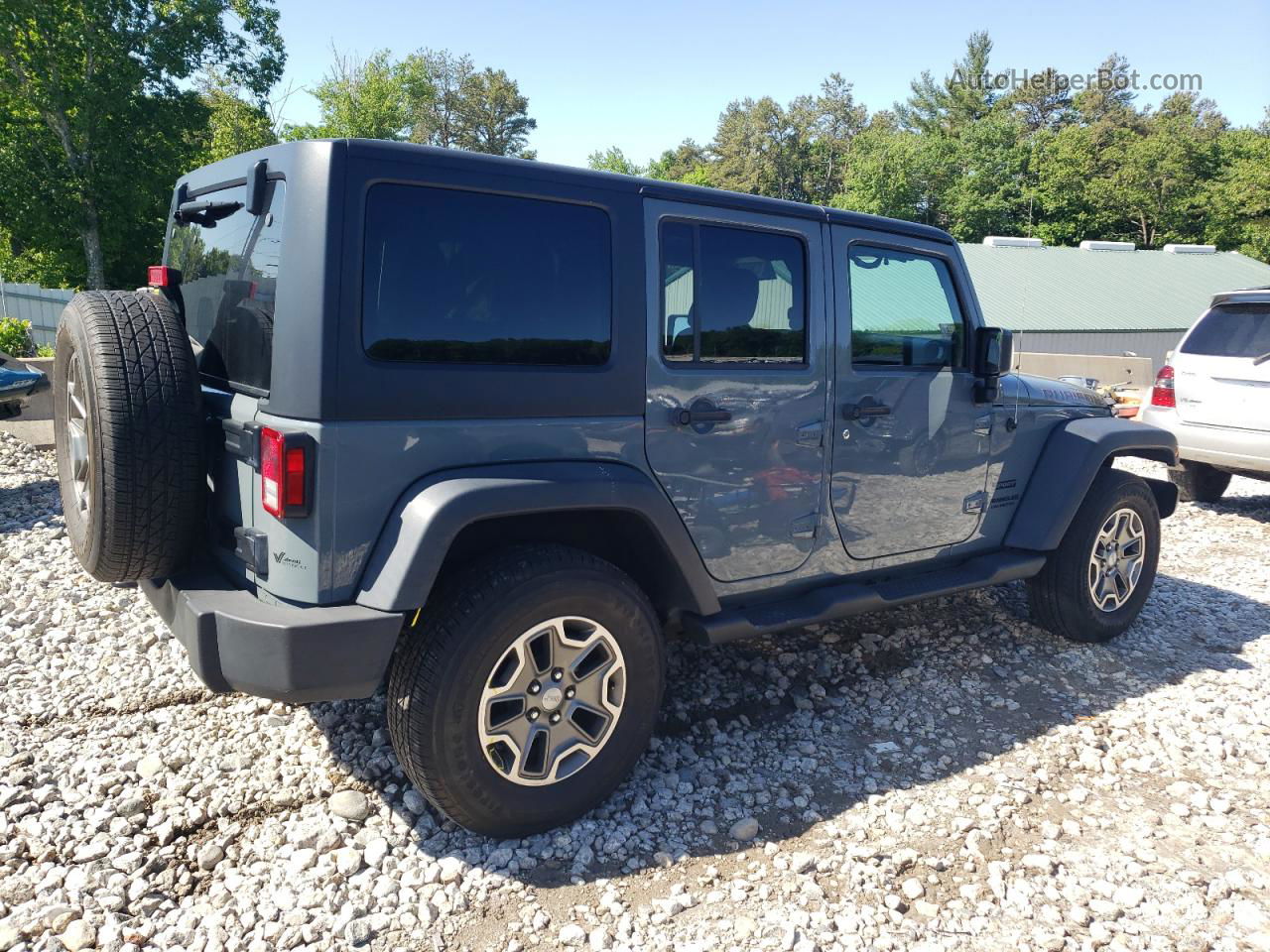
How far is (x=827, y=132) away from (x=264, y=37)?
6700 cm

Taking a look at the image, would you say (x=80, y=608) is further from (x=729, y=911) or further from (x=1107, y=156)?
(x=1107, y=156)

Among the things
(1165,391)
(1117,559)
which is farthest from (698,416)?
(1165,391)

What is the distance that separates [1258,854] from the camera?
2957 millimetres

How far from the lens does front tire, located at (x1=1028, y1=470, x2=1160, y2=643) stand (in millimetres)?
4473

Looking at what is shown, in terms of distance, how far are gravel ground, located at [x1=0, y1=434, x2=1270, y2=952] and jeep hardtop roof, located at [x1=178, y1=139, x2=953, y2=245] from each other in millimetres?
2085

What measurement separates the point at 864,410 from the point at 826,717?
1.35 meters

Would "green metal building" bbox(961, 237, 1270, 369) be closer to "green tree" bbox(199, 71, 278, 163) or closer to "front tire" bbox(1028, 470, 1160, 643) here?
"green tree" bbox(199, 71, 278, 163)

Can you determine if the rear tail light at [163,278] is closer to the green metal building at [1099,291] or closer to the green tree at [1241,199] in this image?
the green metal building at [1099,291]

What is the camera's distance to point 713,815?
3.11m

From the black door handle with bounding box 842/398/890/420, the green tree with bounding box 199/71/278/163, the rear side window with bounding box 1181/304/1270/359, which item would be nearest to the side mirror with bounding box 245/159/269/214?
the black door handle with bounding box 842/398/890/420

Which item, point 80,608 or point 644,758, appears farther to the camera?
point 80,608

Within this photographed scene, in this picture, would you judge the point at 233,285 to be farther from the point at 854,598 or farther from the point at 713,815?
the point at 854,598

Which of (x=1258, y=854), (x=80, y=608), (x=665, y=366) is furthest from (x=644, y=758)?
(x=80, y=608)

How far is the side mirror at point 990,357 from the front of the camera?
12.9 ft
